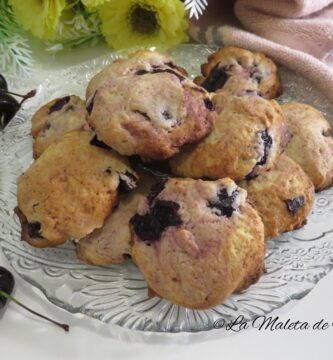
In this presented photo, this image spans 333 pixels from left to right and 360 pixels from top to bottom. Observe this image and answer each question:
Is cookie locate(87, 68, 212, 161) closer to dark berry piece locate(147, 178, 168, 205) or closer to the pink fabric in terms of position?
dark berry piece locate(147, 178, 168, 205)

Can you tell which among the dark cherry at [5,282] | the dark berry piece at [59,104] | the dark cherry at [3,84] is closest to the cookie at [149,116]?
the dark berry piece at [59,104]

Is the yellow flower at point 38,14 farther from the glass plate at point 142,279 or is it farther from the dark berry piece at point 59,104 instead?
the glass plate at point 142,279

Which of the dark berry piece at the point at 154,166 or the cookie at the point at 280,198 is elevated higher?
the dark berry piece at the point at 154,166

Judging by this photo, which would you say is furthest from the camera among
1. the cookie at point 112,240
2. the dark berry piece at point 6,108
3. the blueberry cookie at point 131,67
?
the dark berry piece at point 6,108

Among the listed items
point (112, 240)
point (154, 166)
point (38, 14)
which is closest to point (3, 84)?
point (38, 14)

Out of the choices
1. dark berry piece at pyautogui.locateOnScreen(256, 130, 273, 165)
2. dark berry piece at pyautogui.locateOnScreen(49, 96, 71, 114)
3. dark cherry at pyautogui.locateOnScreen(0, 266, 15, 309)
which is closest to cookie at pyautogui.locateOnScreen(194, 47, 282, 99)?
dark berry piece at pyautogui.locateOnScreen(256, 130, 273, 165)

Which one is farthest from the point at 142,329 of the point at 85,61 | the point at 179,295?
the point at 85,61
